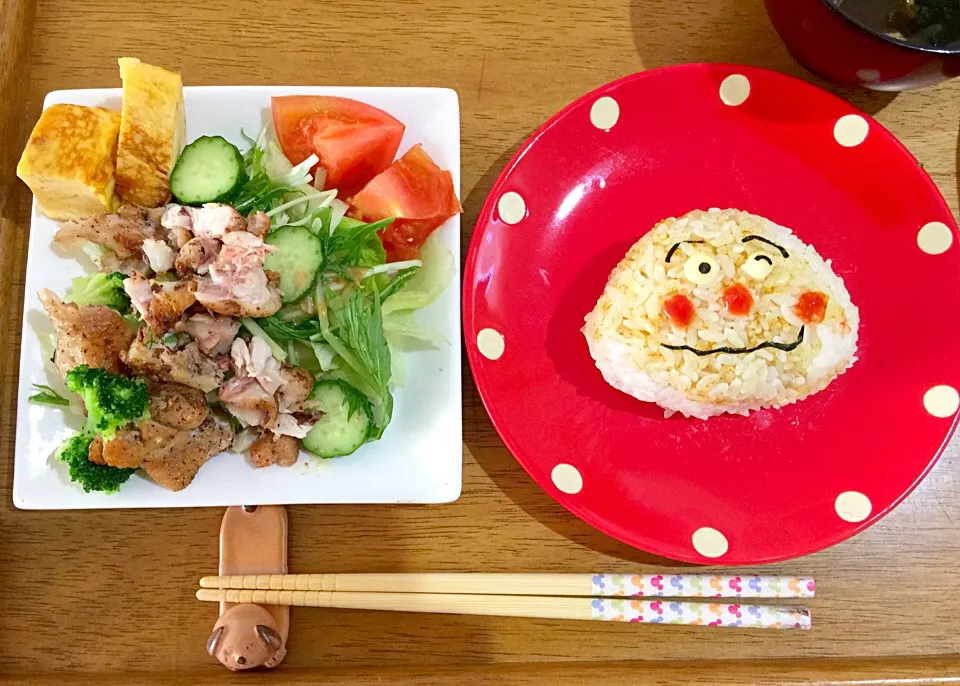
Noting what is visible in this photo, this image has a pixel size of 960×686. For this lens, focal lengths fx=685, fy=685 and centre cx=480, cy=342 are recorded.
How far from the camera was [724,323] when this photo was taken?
162 cm

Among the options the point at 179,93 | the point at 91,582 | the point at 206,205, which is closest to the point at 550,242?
the point at 206,205

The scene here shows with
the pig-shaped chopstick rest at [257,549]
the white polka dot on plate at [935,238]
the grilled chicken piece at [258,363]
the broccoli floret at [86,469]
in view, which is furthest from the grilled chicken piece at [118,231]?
the white polka dot on plate at [935,238]

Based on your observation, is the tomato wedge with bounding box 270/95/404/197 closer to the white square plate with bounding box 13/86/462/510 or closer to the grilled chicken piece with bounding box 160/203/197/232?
the white square plate with bounding box 13/86/462/510

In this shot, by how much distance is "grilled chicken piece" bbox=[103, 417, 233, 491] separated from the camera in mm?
1428

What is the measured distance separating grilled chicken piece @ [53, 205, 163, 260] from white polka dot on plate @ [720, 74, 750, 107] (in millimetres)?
1466

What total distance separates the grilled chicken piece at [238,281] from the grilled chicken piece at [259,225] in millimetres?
30

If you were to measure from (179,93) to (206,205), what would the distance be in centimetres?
30

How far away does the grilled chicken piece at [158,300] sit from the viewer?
58.9 inches

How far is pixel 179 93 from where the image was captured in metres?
1.65

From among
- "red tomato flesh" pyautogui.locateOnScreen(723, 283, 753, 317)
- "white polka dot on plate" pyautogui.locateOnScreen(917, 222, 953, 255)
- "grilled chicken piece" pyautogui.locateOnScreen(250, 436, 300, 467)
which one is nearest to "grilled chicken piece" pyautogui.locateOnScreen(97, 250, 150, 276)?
"grilled chicken piece" pyautogui.locateOnScreen(250, 436, 300, 467)

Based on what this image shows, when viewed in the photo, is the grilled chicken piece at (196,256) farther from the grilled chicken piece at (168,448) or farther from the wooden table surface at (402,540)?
the wooden table surface at (402,540)

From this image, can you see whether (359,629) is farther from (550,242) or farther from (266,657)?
(550,242)

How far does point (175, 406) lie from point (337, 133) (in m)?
0.75

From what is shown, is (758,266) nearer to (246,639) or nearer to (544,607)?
(544,607)
